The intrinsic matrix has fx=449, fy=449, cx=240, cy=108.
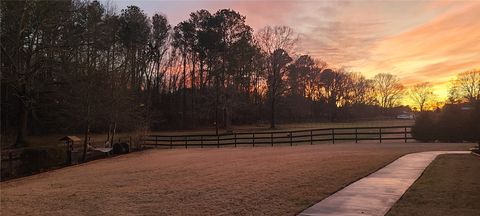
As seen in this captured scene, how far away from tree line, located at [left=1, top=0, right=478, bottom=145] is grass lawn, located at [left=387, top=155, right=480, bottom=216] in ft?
87.8

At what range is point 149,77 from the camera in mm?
77000

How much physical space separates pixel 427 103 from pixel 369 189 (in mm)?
134981

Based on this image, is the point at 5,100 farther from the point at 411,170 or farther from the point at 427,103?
the point at 427,103

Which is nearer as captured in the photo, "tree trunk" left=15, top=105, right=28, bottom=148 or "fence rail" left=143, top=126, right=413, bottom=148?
"fence rail" left=143, top=126, right=413, bottom=148

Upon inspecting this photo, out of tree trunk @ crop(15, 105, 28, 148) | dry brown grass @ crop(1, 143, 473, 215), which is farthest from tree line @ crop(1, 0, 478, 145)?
dry brown grass @ crop(1, 143, 473, 215)

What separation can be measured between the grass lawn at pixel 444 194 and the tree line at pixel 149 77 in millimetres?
26769

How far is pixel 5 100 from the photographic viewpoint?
45.0 m

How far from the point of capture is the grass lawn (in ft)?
28.1

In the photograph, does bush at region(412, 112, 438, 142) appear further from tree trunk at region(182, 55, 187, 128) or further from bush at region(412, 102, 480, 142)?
tree trunk at region(182, 55, 187, 128)

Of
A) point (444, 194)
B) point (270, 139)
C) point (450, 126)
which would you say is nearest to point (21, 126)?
point (270, 139)

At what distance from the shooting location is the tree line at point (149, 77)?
35031 mm

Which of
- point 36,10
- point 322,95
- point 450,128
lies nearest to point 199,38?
point 36,10

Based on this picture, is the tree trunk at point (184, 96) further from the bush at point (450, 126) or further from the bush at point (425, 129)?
the bush at point (450, 126)

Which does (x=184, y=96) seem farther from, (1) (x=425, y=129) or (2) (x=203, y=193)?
(2) (x=203, y=193)
